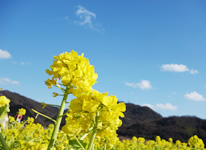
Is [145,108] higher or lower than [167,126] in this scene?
higher

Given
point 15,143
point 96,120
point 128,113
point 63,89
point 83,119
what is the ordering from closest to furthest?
1. point 96,120
2. point 83,119
3. point 63,89
4. point 15,143
5. point 128,113

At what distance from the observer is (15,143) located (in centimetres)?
393

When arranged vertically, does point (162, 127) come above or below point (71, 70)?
above

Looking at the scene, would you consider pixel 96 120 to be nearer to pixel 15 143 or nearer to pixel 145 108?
pixel 15 143

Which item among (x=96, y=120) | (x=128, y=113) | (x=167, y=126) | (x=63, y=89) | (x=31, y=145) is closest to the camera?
(x=96, y=120)

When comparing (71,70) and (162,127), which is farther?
(162,127)

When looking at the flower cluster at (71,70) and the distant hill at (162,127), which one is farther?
the distant hill at (162,127)

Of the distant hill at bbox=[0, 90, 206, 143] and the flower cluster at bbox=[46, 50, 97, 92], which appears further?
the distant hill at bbox=[0, 90, 206, 143]

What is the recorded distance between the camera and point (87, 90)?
129 centimetres

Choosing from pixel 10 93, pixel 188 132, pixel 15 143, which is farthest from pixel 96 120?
pixel 10 93

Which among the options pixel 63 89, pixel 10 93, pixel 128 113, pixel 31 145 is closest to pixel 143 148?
pixel 31 145

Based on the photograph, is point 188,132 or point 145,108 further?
point 145,108

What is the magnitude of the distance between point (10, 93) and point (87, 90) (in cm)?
1950

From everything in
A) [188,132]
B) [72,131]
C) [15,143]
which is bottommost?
[15,143]
